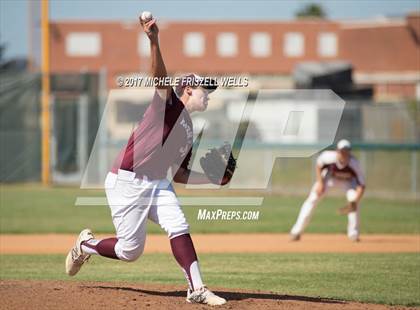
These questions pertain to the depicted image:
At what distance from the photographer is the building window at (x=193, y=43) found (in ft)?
193

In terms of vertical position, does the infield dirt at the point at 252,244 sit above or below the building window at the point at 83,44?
above

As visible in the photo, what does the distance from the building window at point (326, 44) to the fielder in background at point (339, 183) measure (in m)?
43.9

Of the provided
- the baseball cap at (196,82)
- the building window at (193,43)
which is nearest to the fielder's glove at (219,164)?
the baseball cap at (196,82)

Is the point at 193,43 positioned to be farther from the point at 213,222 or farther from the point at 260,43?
the point at 213,222

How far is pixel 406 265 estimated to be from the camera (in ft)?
38.8

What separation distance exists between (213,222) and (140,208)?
12.2 metres

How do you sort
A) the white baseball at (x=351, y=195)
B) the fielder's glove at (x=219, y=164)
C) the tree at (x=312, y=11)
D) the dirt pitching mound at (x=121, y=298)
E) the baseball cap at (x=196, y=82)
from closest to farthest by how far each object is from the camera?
the dirt pitching mound at (x=121, y=298), the baseball cap at (x=196, y=82), the fielder's glove at (x=219, y=164), the white baseball at (x=351, y=195), the tree at (x=312, y=11)

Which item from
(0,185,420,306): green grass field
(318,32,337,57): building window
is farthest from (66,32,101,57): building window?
(0,185,420,306): green grass field

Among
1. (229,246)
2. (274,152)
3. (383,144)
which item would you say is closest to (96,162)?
(274,152)

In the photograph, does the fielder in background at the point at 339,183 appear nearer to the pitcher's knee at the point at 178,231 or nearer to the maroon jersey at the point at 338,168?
the maroon jersey at the point at 338,168

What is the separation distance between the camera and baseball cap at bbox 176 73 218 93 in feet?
24.8

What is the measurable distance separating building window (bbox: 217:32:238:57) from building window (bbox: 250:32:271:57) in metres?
1.41

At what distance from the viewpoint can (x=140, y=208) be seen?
755cm

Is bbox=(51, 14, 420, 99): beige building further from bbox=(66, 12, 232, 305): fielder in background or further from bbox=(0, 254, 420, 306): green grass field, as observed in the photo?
bbox=(66, 12, 232, 305): fielder in background
